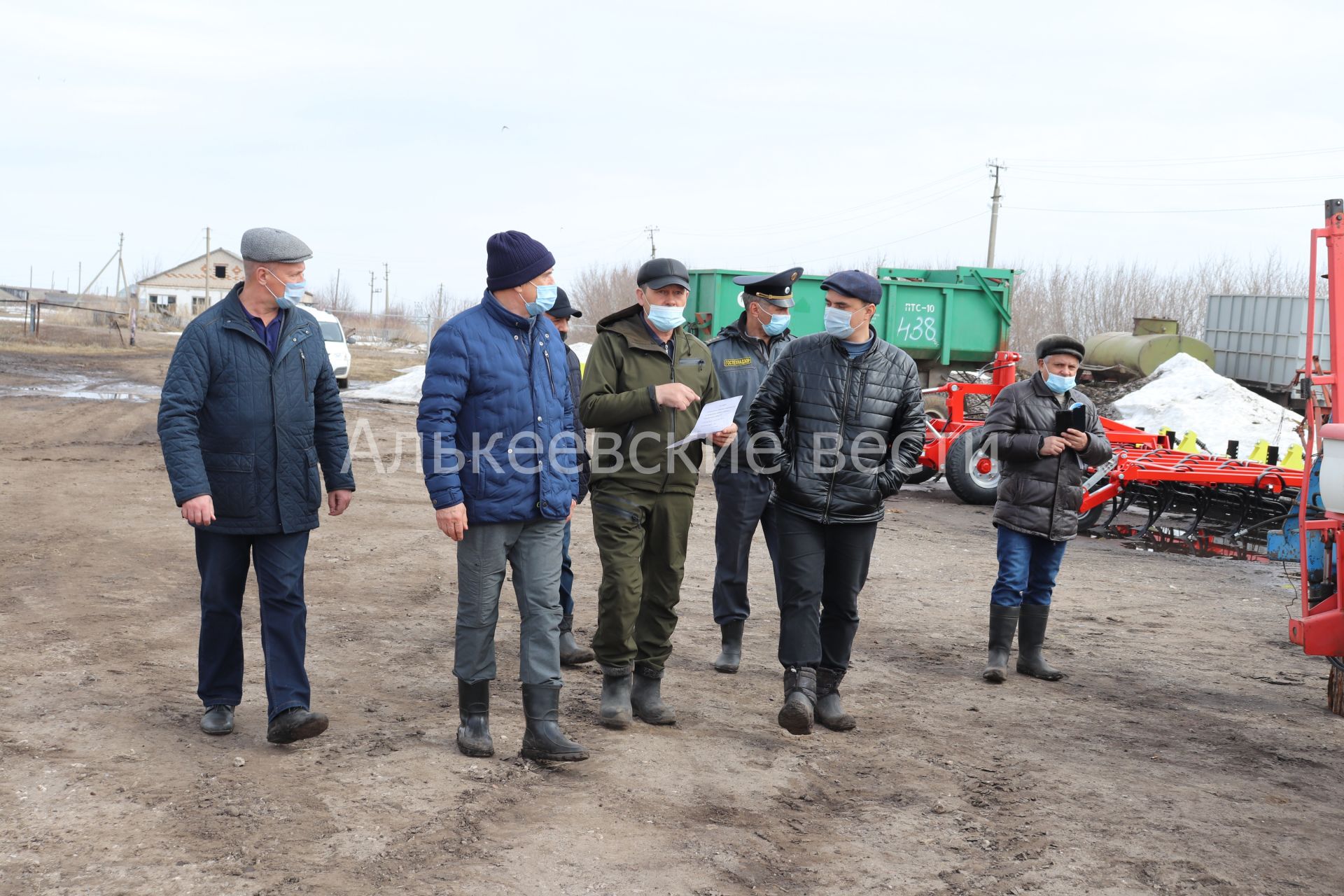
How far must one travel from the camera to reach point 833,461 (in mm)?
5098

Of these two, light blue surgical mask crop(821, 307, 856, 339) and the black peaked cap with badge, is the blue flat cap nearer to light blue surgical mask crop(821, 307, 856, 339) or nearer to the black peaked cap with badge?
light blue surgical mask crop(821, 307, 856, 339)

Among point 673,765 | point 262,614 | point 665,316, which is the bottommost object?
point 673,765

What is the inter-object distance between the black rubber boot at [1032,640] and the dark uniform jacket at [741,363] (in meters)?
1.72

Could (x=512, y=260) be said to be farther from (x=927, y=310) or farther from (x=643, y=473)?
(x=927, y=310)

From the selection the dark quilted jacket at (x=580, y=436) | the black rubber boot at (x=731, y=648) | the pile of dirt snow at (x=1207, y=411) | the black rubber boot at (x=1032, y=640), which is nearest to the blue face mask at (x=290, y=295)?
the dark quilted jacket at (x=580, y=436)

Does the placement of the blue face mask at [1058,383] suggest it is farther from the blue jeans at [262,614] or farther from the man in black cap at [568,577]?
the blue jeans at [262,614]

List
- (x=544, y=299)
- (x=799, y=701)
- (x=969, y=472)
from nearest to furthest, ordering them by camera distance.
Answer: (x=544, y=299) → (x=799, y=701) → (x=969, y=472)

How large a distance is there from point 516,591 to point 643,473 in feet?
2.39

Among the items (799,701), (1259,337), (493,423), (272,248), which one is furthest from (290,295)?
(1259,337)

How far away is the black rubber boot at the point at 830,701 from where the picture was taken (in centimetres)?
518

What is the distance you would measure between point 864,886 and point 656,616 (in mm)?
1752

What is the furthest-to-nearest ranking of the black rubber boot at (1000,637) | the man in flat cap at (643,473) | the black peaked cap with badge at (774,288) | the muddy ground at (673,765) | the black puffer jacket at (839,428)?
the black rubber boot at (1000,637)
the black peaked cap with badge at (774,288)
the black puffer jacket at (839,428)
the man in flat cap at (643,473)
the muddy ground at (673,765)

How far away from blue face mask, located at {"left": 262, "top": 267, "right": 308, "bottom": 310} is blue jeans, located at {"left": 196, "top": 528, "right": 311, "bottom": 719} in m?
0.84

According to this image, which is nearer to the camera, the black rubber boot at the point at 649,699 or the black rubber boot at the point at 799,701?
the black rubber boot at the point at 799,701
